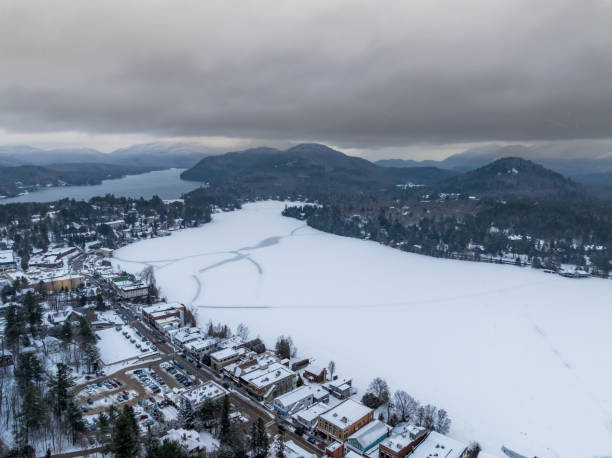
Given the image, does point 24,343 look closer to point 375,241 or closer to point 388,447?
point 388,447

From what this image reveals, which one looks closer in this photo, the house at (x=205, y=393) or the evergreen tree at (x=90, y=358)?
the house at (x=205, y=393)

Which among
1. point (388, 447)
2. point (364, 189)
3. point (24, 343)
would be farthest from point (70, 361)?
point (364, 189)

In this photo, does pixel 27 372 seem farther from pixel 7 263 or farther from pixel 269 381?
pixel 7 263

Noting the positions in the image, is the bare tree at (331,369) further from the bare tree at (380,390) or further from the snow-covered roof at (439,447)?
the snow-covered roof at (439,447)

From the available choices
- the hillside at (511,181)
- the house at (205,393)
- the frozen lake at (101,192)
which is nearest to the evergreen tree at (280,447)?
the house at (205,393)

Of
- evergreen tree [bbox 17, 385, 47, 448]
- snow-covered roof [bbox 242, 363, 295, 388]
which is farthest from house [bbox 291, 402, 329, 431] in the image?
evergreen tree [bbox 17, 385, 47, 448]

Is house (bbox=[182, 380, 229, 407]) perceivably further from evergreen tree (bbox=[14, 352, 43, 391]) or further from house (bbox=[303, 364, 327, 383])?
evergreen tree (bbox=[14, 352, 43, 391])
